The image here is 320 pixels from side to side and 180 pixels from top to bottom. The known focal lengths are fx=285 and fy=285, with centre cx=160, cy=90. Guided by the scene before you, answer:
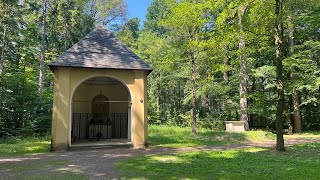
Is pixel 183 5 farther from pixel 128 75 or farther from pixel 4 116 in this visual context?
pixel 4 116

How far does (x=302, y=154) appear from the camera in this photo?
9.99 m

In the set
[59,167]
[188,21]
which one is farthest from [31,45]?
[59,167]

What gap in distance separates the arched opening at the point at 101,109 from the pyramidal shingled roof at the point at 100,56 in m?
2.91

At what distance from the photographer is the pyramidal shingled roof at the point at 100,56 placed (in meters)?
12.0

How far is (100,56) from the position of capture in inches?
500

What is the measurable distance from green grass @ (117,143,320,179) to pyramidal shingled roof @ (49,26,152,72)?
14.9ft

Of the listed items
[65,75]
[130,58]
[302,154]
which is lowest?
[302,154]

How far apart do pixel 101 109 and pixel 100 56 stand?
5.02 m

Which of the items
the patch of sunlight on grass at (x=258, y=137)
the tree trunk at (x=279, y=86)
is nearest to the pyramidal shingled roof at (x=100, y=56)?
the tree trunk at (x=279, y=86)

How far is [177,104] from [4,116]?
23484 mm

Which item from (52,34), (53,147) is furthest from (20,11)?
(53,147)

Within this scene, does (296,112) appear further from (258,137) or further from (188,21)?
(188,21)

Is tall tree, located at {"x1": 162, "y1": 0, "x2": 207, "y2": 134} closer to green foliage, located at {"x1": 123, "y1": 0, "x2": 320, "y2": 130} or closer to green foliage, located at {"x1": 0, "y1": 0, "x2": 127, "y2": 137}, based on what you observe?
green foliage, located at {"x1": 123, "y1": 0, "x2": 320, "y2": 130}

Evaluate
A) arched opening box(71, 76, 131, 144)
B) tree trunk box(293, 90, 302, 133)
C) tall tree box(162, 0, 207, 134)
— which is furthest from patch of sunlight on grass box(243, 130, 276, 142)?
arched opening box(71, 76, 131, 144)
